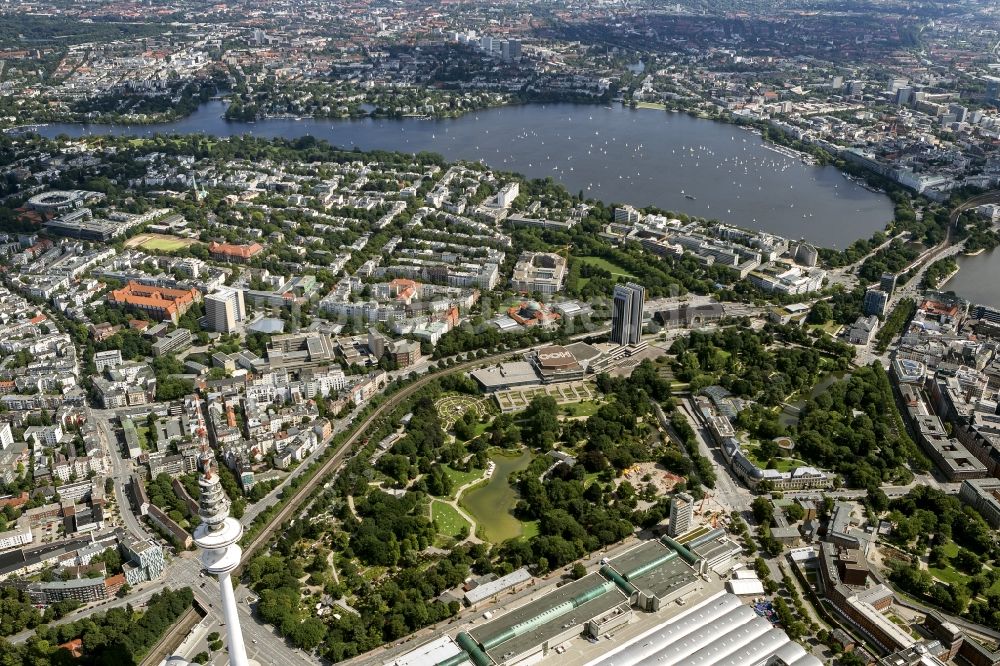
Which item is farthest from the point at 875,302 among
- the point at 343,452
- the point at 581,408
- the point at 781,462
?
the point at 343,452

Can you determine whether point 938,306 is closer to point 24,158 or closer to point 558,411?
point 558,411

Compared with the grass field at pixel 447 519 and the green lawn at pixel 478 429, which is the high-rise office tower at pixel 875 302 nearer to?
the green lawn at pixel 478 429

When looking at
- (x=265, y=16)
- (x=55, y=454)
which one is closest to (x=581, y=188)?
(x=55, y=454)

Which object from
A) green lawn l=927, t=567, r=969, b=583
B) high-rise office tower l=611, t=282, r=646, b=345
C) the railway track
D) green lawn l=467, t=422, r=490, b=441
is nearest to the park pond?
green lawn l=467, t=422, r=490, b=441

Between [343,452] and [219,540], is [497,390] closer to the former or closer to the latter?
[343,452]

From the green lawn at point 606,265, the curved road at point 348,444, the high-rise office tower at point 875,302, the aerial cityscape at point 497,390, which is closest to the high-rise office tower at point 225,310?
the aerial cityscape at point 497,390

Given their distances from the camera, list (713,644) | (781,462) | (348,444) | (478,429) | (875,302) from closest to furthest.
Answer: (713,644) → (781,462) → (348,444) → (478,429) → (875,302)

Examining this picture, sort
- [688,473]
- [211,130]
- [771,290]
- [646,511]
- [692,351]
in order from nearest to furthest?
[646,511] < [688,473] < [692,351] < [771,290] < [211,130]
